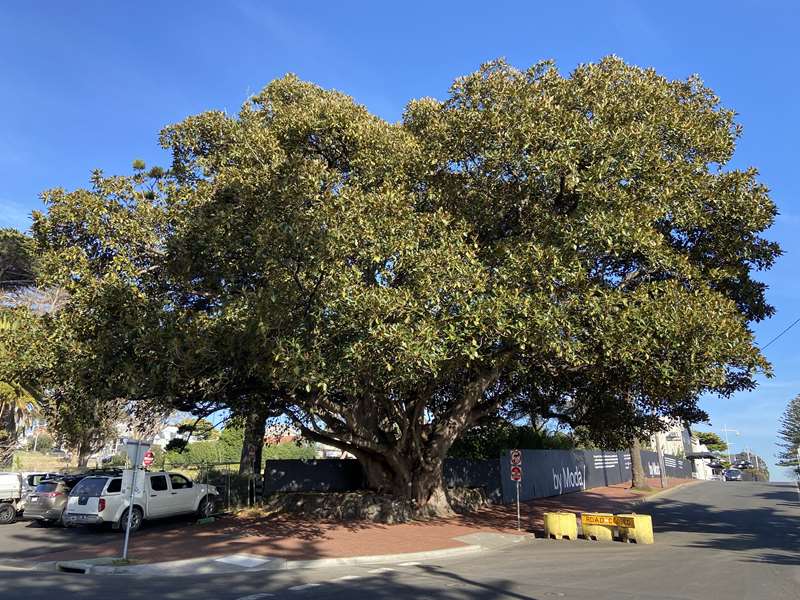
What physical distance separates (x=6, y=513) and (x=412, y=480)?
46.8ft

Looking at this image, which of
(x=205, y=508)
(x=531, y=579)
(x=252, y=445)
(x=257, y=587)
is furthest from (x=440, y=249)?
(x=252, y=445)

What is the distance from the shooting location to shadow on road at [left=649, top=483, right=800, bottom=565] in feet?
44.1

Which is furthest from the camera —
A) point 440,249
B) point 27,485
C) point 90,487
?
point 27,485

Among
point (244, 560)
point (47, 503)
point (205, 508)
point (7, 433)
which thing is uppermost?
point (7, 433)

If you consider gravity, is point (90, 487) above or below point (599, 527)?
above

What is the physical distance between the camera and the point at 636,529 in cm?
1496

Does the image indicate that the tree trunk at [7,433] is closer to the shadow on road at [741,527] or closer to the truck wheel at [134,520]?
the truck wheel at [134,520]

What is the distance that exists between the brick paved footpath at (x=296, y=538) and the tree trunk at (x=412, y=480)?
2.62 ft

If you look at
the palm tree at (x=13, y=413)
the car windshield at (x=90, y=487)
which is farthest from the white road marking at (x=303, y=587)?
the palm tree at (x=13, y=413)

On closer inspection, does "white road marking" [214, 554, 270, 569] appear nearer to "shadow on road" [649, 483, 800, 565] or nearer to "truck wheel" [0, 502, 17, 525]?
"shadow on road" [649, 483, 800, 565]

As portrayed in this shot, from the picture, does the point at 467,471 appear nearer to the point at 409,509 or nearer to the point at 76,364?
the point at 409,509

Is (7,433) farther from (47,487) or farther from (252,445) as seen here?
(252,445)

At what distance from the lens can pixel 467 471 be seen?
83.8 feet

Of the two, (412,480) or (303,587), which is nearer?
(303,587)
